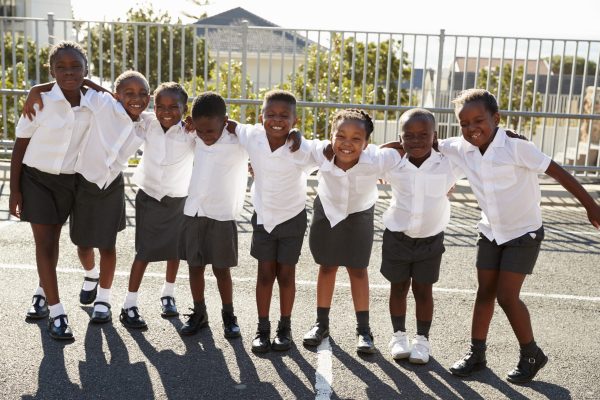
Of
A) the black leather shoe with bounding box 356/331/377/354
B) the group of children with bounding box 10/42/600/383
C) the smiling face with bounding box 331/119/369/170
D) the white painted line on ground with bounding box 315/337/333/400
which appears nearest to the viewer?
the white painted line on ground with bounding box 315/337/333/400

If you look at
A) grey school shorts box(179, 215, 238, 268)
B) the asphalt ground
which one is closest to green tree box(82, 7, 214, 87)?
the asphalt ground

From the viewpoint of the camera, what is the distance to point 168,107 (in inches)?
195

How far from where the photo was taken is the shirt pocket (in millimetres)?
4590

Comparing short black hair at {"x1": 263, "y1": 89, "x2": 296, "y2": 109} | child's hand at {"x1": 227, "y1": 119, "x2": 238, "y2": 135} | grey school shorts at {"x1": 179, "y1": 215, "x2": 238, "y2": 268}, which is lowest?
grey school shorts at {"x1": 179, "y1": 215, "x2": 238, "y2": 268}

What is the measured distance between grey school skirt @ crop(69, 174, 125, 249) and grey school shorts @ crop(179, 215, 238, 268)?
54cm

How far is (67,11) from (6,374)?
50732 millimetres

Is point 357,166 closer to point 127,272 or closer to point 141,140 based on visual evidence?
point 141,140

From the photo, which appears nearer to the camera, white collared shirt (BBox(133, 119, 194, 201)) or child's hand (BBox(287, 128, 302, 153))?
child's hand (BBox(287, 128, 302, 153))

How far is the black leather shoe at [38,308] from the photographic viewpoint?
16.9ft

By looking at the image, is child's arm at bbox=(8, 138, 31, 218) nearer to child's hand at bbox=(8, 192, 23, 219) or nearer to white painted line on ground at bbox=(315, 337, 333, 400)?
child's hand at bbox=(8, 192, 23, 219)

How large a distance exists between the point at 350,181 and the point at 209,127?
0.90 m

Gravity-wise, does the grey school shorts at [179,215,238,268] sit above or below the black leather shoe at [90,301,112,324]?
above

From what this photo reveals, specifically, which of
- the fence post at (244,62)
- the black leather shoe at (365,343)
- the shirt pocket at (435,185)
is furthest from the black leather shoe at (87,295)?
the fence post at (244,62)

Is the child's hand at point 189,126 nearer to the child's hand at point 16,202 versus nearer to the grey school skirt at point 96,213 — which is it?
the grey school skirt at point 96,213
